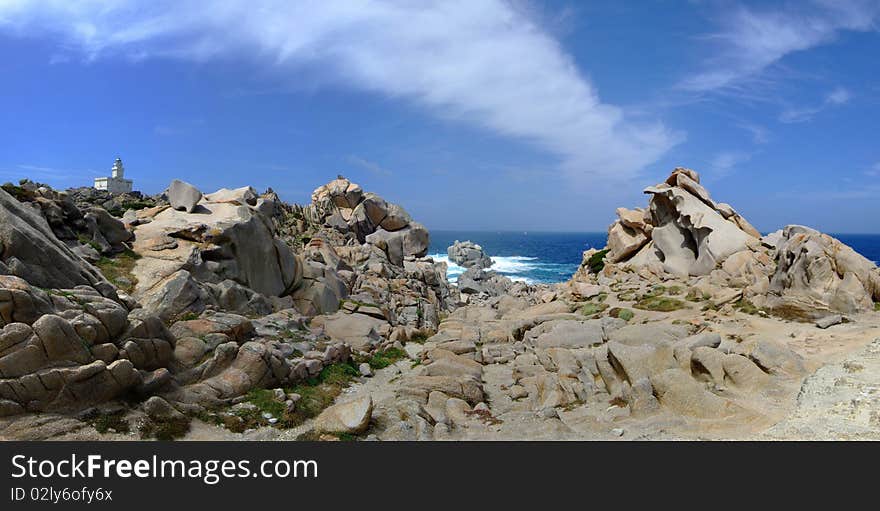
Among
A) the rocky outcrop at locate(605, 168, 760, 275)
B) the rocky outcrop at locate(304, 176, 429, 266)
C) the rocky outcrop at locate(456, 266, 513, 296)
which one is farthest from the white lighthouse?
the rocky outcrop at locate(605, 168, 760, 275)

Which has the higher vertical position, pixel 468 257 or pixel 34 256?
pixel 468 257

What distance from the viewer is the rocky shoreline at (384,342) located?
42.4ft

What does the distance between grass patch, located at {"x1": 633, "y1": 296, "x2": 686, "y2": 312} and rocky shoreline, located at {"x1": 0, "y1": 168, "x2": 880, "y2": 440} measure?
0.63ft

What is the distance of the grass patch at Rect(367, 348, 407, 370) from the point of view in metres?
26.0

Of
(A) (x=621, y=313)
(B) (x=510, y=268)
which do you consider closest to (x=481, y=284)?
(A) (x=621, y=313)

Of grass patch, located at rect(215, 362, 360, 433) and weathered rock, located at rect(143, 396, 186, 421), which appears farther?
grass patch, located at rect(215, 362, 360, 433)

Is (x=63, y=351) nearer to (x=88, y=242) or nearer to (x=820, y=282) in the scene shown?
(x=88, y=242)

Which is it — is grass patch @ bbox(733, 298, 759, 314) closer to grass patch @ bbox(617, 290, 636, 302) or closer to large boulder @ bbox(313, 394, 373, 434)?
grass patch @ bbox(617, 290, 636, 302)

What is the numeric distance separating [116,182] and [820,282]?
99496 mm

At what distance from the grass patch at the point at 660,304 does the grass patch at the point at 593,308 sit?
2.13 m

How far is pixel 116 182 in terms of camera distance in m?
86.2

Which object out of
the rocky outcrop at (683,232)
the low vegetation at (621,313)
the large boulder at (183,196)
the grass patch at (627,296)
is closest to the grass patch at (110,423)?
the large boulder at (183,196)

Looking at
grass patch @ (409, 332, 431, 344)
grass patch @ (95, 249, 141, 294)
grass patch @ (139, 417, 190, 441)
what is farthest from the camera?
grass patch @ (409, 332, 431, 344)

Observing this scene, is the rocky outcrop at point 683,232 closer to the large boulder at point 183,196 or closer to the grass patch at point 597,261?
the grass patch at point 597,261
